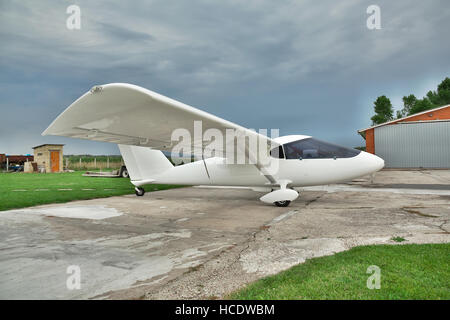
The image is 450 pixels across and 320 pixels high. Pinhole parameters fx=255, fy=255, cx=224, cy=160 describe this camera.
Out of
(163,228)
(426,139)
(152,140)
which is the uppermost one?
(426,139)

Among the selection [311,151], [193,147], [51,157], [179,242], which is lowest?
[179,242]

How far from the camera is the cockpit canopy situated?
7668 mm

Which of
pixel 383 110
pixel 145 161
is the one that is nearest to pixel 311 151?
pixel 145 161

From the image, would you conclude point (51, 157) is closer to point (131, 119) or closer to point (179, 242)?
point (131, 119)

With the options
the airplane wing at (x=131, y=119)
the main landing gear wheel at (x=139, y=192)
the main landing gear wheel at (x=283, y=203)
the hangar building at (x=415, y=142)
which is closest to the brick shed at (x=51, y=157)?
the main landing gear wheel at (x=139, y=192)

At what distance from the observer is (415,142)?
2366 cm

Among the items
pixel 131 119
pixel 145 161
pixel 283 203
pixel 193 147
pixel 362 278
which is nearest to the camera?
pixel 362 278

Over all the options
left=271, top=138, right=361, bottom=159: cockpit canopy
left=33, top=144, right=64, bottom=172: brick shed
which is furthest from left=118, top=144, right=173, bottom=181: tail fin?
left=33, top=144, right=64, bottom=172: brick shed

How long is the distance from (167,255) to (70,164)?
43.6m

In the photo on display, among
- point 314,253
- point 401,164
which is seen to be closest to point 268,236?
point 314,253

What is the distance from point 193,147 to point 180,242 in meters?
2.98

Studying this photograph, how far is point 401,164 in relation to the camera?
24.0m

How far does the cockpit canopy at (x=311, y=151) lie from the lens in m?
7.67
